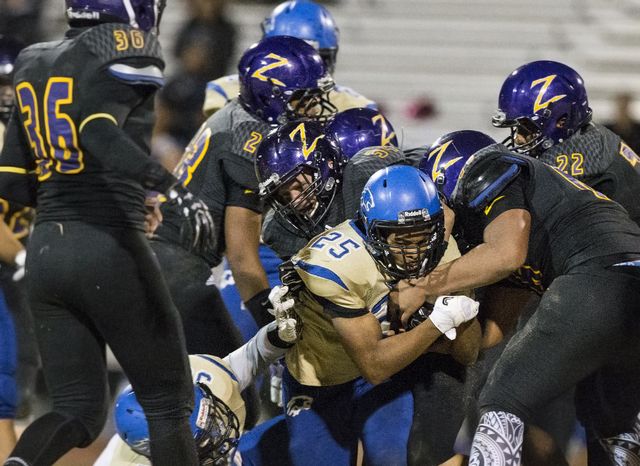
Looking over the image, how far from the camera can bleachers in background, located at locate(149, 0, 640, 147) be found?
7.88 meters

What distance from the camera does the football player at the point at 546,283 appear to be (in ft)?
8.98

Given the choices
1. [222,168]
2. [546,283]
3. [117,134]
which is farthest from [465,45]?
[117,134]

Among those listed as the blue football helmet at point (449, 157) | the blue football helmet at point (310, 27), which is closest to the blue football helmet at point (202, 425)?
the blue football helmet at point (449, 157)

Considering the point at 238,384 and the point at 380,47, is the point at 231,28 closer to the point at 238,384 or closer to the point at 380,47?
the point at 380,47

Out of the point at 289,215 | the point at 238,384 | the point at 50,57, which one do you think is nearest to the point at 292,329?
the point at 238,384

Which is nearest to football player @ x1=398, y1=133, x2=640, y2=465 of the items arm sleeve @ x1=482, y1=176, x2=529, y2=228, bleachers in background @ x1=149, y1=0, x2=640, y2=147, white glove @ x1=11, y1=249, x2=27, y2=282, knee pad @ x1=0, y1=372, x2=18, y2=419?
arm sleeve @ x1=482, y1=176, x2=529, y2=228

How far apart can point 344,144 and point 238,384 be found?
122cm

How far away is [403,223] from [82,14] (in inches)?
44.9

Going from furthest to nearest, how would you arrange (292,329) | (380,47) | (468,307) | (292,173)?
(380,47) < (292,173) < (292,329) < (468,307)

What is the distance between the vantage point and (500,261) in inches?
114

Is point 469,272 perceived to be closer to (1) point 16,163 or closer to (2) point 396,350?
(2) point 396,350

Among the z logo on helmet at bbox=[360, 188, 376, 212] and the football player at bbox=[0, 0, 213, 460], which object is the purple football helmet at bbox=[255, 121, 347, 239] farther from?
the football player at bbox=[0, 0, 213, 460]

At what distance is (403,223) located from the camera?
112 inches

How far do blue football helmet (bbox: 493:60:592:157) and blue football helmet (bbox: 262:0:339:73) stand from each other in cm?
124
